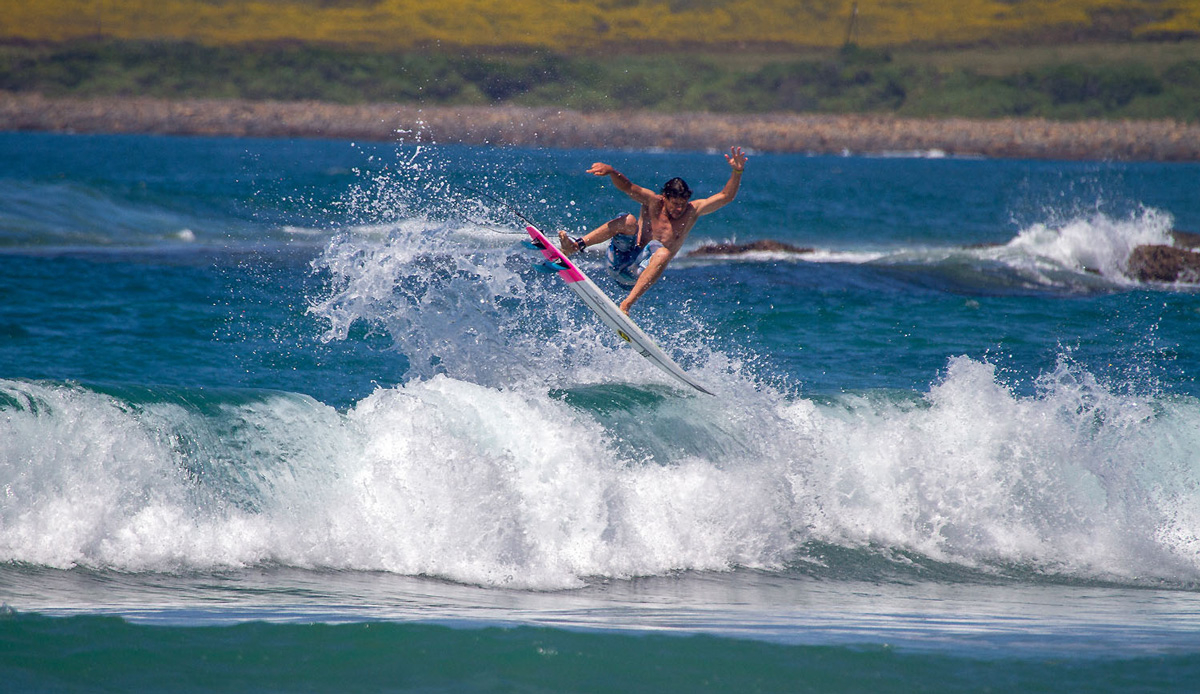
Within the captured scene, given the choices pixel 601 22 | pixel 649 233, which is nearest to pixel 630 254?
pixel 649 233

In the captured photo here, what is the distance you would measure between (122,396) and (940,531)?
23.4 ft

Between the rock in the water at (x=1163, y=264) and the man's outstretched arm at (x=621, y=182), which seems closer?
the man's outstretched arm at (x=621, y=182)

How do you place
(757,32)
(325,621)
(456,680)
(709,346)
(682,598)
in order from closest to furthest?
(456,680) → (325,621) → (682,598) → (709,346) → (757,32)

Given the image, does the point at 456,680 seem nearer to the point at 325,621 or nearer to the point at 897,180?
the point at 325,621

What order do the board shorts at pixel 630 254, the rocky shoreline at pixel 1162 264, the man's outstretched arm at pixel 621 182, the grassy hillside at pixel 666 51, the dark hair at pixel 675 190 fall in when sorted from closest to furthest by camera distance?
the man's outstretched arm at pixel 621 182
the dark hair at pixel 675 190
the board shorts at pixel 630 254
the rocky shoreline at pixel 1162 264
the grassy hillside at pixel 666 51

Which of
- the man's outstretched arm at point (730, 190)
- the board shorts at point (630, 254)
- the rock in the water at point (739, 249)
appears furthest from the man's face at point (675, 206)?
the rock in the water at point (739, 249)

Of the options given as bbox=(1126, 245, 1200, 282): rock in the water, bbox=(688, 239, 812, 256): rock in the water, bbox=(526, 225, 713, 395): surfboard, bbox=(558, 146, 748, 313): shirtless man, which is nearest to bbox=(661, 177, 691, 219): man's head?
bbox=(558, 146, 748, 313): shirtless man

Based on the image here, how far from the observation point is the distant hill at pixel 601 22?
91688 millimetres

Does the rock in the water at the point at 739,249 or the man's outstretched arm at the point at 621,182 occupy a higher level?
the rock in the water at the point at 739,249

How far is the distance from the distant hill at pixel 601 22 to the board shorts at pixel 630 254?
74.4 metres

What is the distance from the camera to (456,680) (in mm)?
5879

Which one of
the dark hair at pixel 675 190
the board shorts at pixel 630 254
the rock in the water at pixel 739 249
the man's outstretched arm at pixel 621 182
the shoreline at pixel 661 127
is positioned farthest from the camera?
the shoreline at pixel 661 127

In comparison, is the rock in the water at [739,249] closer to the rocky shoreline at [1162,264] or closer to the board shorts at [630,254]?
the rocky shoreline at [1162,264]

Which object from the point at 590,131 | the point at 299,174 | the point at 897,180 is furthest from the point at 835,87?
the point at 299,174
